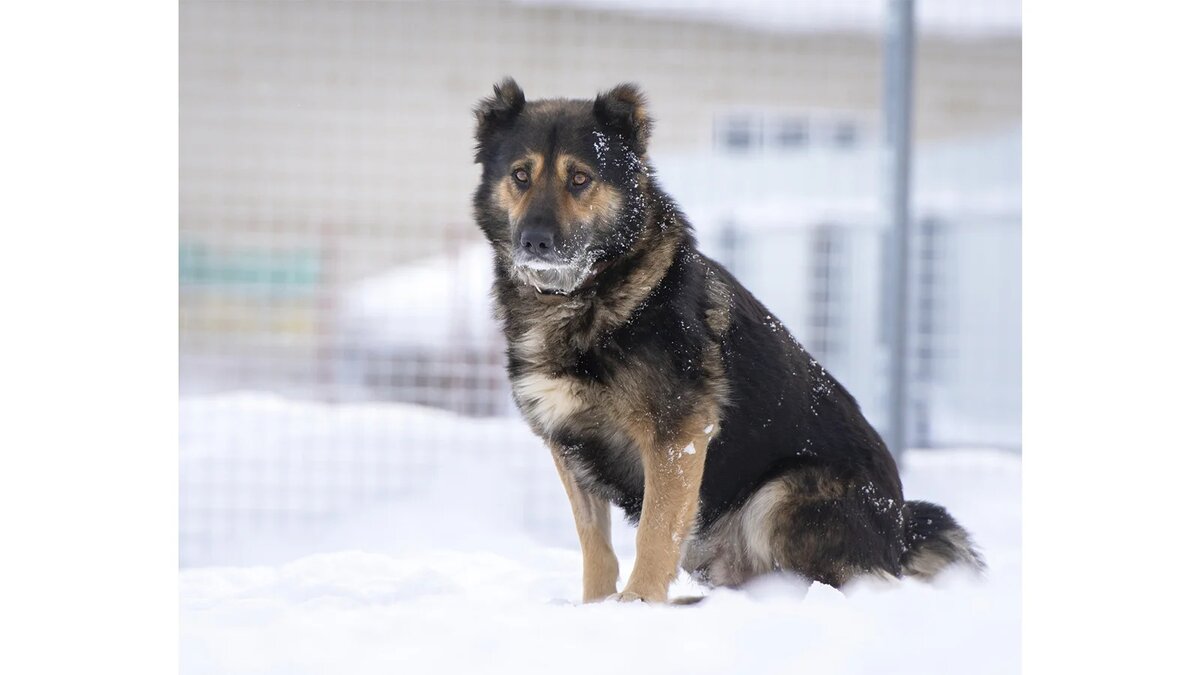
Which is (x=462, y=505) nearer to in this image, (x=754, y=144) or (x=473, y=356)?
(x=473, y=356)

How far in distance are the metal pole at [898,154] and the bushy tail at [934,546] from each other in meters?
1.50

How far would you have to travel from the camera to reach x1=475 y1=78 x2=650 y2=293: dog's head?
7.11 feet

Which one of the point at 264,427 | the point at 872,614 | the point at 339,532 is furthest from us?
the point at 264,427

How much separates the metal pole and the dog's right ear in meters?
2.03

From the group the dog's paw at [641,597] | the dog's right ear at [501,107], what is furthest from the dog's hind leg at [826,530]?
the dog's right ear at [501,107]

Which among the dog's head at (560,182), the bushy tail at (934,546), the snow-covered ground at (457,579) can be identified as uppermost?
the dog's head at (560,182)

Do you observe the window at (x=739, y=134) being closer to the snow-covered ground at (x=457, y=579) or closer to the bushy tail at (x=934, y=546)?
the snow-covered ground at (x=457, y=579)

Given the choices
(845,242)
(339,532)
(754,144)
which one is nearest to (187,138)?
(339,532)

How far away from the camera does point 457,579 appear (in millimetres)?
2760

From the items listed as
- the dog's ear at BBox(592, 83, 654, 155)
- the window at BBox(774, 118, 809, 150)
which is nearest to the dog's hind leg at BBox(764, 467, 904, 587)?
the dog's ear at BBox(592, 83, 654, 155)

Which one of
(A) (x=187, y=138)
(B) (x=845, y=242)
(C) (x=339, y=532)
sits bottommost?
(C) (x=339, y=532)

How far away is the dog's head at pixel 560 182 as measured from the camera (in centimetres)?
217
